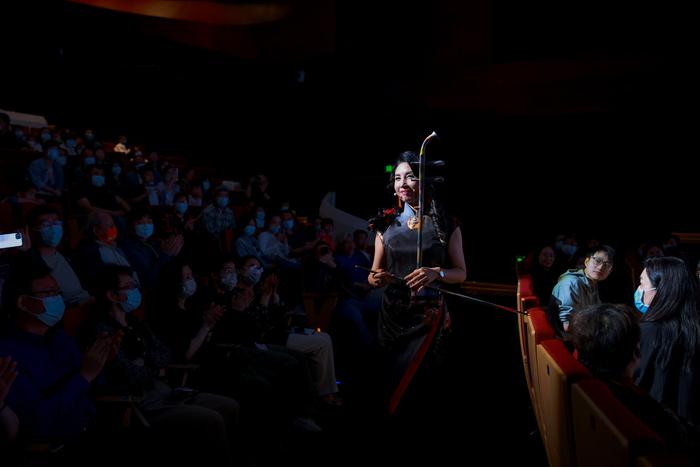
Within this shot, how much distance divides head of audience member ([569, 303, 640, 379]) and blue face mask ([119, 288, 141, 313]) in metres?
2.03

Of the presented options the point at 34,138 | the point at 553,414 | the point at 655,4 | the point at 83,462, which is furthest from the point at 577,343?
the point at 34,138

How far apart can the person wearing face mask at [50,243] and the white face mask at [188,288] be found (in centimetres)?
60

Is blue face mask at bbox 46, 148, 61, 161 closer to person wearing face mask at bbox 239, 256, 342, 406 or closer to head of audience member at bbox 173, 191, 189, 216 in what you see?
head of audience member at bbox 173, 191, 189, 216

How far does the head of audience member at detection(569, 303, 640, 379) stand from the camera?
5.46 ft

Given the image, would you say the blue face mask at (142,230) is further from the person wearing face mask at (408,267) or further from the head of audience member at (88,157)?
the head of audience member at (88,157)

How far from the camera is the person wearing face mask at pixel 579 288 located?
339 cm

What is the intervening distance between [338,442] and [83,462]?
1.39 metres

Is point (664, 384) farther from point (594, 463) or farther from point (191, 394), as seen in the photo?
point (191, 394)

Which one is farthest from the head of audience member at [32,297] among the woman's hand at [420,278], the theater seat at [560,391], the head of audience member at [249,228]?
the head of audience member at [249,228]

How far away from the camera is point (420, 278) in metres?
1.99

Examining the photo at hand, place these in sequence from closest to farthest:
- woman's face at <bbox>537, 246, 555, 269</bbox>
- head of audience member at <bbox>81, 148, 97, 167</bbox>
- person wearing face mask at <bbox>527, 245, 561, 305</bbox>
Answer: person wearing face mask at <bbox>527, 245, 561, 305</bbox>
woman's face at <bbox>537, 246, 555, 269</bbox>
head of audience member at <bbox>81, 148, 97, 167</bbox>

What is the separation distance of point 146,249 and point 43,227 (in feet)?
3.00

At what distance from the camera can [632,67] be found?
742cm

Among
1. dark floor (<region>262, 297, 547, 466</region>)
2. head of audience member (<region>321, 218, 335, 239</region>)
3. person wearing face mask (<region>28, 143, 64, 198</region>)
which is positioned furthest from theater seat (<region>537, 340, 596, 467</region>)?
person wearing face mask (<region>28, 143, 64, 198</region>)
